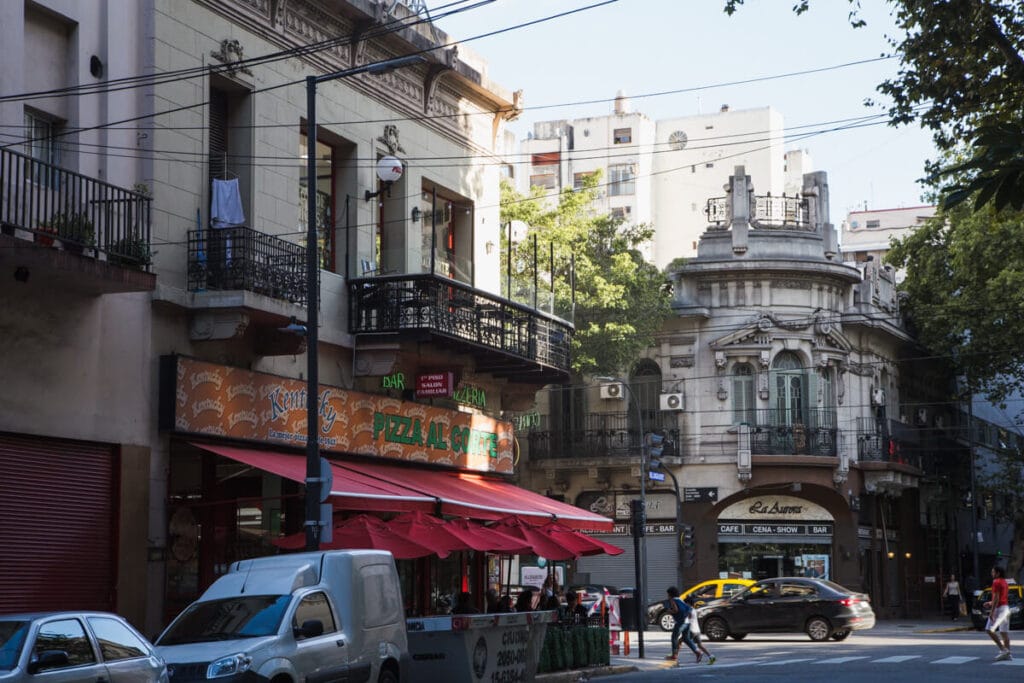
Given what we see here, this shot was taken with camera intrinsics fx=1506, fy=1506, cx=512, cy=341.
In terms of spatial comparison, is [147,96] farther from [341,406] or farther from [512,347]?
[512,347]

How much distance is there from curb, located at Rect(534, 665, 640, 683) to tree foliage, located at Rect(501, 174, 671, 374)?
67.2 ft

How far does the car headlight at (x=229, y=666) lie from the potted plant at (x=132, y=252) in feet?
21.9

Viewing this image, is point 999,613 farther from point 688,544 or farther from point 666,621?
point 688,544

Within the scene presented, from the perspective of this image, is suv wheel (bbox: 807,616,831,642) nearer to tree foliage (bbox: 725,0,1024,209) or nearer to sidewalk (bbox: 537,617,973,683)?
sidewalk (bbox: 537,617,973,683)

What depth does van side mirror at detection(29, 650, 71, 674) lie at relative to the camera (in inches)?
450

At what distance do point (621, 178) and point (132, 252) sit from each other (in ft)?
208

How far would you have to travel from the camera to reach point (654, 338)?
5056 cm

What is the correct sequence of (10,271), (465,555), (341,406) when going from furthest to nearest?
(465,555) → (341,406) → (10,271)

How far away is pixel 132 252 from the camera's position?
1933 cm

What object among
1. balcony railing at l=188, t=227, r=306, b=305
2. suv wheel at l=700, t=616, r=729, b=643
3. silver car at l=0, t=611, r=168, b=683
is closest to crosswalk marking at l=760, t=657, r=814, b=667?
suv wheel at l=700, t=616, r=729, b=643

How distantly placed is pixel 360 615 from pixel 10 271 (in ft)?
19.8

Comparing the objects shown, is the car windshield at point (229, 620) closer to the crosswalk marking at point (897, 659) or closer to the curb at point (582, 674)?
the curb at point (582, 674)

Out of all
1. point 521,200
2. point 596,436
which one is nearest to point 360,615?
point 521,200

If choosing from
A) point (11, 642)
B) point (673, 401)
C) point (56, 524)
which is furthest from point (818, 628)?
point (11, 642)
